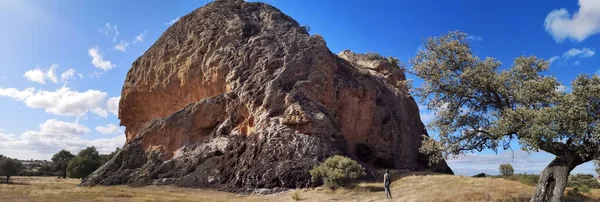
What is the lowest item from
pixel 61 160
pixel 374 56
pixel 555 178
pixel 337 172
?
pixel 555 178

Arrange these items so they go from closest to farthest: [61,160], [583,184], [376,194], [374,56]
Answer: [376,194] < [583,184] < [374,56] < [61,160]

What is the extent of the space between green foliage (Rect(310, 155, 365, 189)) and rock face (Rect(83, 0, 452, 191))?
1110 mm

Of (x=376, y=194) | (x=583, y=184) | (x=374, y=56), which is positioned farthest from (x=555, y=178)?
Result: (x=374, y=56)

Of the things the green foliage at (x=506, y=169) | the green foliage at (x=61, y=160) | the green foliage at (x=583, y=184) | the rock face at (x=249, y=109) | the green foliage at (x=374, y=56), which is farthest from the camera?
the green foliage at (x=61, y=160)

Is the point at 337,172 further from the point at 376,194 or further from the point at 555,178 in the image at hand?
the point at 555,178

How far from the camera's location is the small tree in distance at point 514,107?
14438 millimetres

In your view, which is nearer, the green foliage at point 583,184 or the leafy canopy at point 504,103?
the leafy canopy at point 504,103

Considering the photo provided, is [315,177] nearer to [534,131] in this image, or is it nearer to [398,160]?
[534,131]

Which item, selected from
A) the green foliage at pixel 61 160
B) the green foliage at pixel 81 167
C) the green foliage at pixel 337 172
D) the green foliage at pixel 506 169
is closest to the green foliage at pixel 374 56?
the green foliage at pixel 506 169

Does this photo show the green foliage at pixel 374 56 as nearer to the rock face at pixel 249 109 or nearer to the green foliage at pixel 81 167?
the rock face at pixel 249 109

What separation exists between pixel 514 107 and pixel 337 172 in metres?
10.2

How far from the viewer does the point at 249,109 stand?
32.7 meters

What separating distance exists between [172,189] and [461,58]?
1948 centimetres

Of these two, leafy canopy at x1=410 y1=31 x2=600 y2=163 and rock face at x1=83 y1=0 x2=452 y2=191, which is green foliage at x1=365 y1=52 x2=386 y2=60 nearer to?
rock face at x1=83 y1=0 x2=452 y2=191
